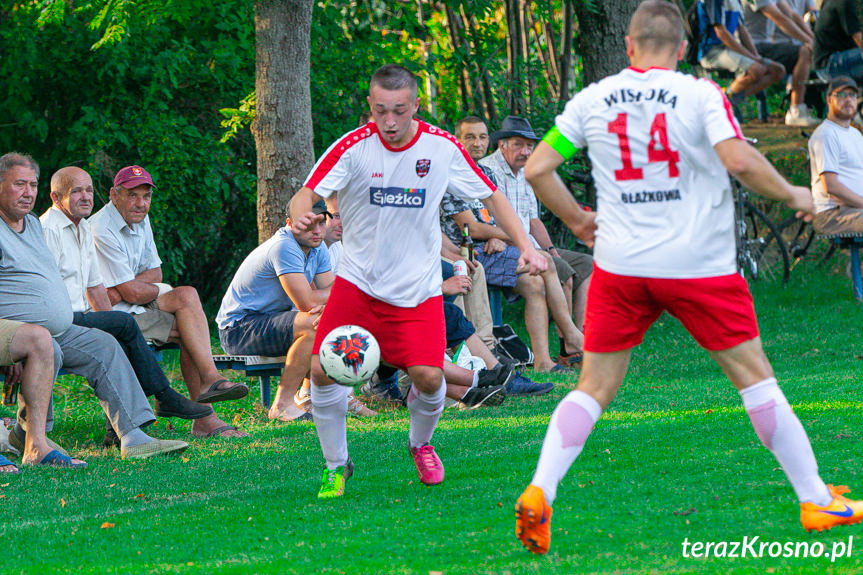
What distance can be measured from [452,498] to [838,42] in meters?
9.98

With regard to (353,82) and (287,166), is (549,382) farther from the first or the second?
(353,82)

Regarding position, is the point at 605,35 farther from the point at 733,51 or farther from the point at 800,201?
the point at 800,201

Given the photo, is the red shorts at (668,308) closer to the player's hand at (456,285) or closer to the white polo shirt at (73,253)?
the player's hand at (456,285)

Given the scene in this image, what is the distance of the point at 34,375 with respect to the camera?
6.47 m

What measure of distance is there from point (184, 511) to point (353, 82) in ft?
26.8

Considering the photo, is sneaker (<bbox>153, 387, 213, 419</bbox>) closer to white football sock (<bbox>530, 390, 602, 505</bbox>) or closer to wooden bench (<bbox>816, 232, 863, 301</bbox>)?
white football sock (<bbox>530, 390, 602, 505</bbox>)

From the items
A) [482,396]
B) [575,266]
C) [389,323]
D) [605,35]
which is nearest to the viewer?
[389,323]

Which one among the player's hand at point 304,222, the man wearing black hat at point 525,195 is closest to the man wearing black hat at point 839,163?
the man wearing black hat at point 525,195

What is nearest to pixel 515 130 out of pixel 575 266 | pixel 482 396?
pixel 575 266

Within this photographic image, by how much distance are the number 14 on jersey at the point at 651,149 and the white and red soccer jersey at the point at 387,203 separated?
57.7 inches

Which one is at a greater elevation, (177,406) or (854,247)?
(854,247)

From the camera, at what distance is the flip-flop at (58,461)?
252 inches

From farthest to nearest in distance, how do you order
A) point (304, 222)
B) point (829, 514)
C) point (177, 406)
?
point (177, 406) → point (304, 222) → point (829, 514)

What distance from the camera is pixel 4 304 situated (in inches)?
258
